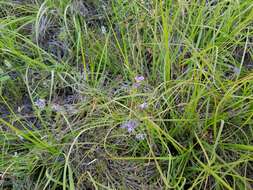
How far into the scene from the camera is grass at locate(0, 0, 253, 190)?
47.2 inches

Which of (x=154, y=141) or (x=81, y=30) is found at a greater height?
(x=81, y=30)

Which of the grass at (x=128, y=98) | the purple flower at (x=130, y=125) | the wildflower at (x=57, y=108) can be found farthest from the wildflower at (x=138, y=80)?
the wildflower at (x=57, y=108)

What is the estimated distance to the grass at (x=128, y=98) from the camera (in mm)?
1198

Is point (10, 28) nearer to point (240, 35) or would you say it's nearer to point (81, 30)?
point (81, 30)

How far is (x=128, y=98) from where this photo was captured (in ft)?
4.18

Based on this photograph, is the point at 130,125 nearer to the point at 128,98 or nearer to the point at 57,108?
the point at 128,98

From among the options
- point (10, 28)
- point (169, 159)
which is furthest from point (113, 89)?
point (10, 28)

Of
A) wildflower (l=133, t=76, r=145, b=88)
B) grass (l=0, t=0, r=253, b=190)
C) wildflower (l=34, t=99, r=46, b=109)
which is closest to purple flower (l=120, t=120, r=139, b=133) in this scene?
grass (l=0, t=0, r=253, b=190)

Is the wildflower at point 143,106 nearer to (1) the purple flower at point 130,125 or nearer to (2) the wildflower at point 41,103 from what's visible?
(1) the purple flower at point 130,125

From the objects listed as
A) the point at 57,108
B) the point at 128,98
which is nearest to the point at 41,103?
the point at 57,108

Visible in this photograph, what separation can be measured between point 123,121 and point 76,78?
10.9 inches

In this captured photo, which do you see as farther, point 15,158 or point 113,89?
A: point 113,89

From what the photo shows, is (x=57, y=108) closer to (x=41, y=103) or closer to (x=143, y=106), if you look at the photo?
(x=41, y=103)

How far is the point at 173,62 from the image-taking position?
1357 mm
